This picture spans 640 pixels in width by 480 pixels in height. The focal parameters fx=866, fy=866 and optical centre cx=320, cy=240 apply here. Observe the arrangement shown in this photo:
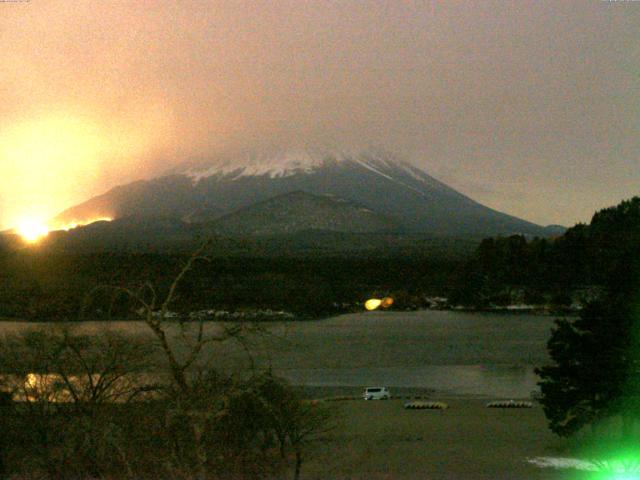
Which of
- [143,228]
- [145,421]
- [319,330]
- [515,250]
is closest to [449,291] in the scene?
[515,250]

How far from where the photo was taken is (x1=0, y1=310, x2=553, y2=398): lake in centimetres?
2486

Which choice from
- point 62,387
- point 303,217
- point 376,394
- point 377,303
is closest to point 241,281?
point 377,303

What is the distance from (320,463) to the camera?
12.6 metres

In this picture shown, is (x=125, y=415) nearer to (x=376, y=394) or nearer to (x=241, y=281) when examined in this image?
(x=376, y=394)

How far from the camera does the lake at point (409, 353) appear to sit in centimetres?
2486

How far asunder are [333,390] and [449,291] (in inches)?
1727

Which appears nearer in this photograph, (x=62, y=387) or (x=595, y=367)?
(x=62, y=387)

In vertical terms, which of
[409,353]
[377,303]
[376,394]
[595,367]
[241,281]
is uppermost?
[241,281]

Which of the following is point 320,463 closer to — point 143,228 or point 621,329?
point 621,329

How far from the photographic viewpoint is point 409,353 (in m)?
33.8

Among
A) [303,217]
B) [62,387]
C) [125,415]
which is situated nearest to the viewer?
[125,415]

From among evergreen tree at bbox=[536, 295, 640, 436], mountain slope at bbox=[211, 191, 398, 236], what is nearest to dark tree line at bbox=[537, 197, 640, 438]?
evergreen tree at bbox=[536, 295, 640, 436]

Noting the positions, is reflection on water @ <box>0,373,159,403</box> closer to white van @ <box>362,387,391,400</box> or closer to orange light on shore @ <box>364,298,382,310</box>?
white van @ <box>362,387,391,400</box>

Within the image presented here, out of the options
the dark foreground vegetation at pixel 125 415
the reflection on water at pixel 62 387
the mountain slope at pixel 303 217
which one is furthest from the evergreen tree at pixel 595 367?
the mountain slope at pixel 303 217
